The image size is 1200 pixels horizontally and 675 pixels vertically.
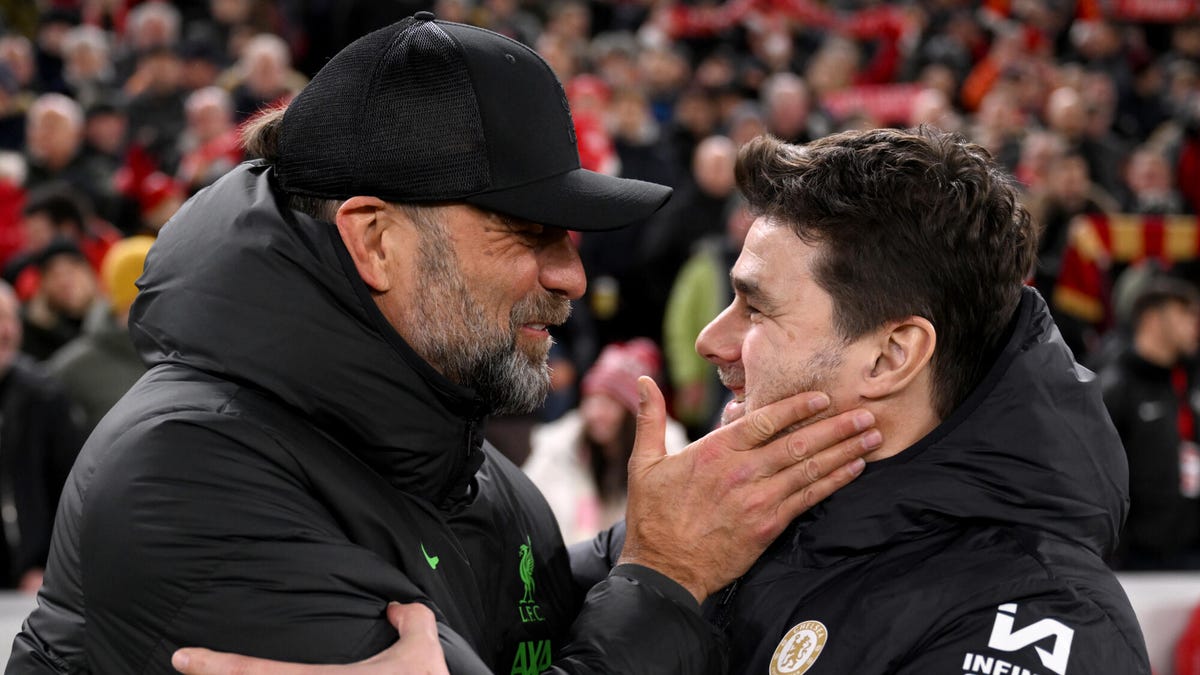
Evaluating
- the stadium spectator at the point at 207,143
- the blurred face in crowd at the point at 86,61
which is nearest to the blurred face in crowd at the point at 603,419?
the stadium spectator at the point at 207,143

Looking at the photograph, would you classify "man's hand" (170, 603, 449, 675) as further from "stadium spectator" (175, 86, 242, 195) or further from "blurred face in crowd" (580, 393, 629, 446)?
"stadium spectator" (175, 86, 242, 195)

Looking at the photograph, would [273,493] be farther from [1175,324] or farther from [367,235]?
[1175,324]

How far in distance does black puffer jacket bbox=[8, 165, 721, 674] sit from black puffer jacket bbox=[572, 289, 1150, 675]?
211 mm

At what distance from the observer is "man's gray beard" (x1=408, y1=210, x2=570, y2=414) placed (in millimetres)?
2217

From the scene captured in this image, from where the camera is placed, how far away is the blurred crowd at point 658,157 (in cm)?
630

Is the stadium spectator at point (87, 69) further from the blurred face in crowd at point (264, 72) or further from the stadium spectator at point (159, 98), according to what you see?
the blurred face in crowd at point (264, 72)

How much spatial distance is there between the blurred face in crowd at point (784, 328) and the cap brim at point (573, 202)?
0.80ft

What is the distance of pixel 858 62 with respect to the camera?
51.9 feet

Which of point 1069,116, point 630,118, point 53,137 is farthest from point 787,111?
point 53,137

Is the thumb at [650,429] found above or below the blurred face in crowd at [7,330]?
above

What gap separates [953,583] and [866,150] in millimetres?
709

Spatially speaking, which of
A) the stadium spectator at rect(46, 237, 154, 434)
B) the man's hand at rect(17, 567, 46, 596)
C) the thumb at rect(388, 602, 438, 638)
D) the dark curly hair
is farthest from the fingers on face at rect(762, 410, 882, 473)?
the stadium spectator at rect(46, 237, 154, 434)

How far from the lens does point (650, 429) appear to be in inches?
94.6

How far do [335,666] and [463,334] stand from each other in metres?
0.60
